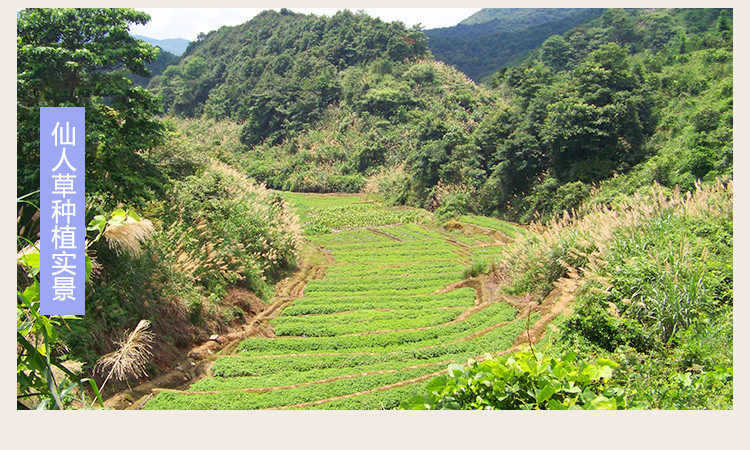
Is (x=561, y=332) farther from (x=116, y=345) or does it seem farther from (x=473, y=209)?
(x=473, y=209)

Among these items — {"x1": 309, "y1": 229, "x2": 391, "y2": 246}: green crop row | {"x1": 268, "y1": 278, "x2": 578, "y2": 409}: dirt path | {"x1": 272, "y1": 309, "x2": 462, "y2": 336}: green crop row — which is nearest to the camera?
{"x1": 268, "y1": 278, "x2": 578, "y2": 409}: dirt path

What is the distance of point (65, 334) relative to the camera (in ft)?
22.0

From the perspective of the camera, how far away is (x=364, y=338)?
8906 mm

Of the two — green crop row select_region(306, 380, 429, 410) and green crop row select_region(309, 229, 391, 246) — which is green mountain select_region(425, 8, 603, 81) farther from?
green crop row select_region(306, 380, 429, 410)

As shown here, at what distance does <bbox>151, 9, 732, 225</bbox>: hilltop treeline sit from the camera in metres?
19.5

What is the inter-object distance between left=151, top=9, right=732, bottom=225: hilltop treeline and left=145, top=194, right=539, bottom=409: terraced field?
6240mm

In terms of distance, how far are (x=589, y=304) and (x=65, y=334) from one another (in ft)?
21.1

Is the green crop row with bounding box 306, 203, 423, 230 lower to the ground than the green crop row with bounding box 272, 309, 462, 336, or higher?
higher

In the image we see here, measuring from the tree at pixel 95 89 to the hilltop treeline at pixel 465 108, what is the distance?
13.6m

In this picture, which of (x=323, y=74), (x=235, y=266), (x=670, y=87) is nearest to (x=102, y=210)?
(x=235, y=266)

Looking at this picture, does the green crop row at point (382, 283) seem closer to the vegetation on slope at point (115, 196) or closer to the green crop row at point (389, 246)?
the vegetation on slope at point (115, 196)

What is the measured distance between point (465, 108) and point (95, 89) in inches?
1242

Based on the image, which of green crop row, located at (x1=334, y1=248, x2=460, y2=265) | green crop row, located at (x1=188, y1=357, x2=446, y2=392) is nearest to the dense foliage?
green crop row, located at (x1=334, y1=248, x2=460, y2=265)

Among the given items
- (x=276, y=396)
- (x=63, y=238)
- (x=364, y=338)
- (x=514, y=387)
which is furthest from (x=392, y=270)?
(x=514, y=387)
